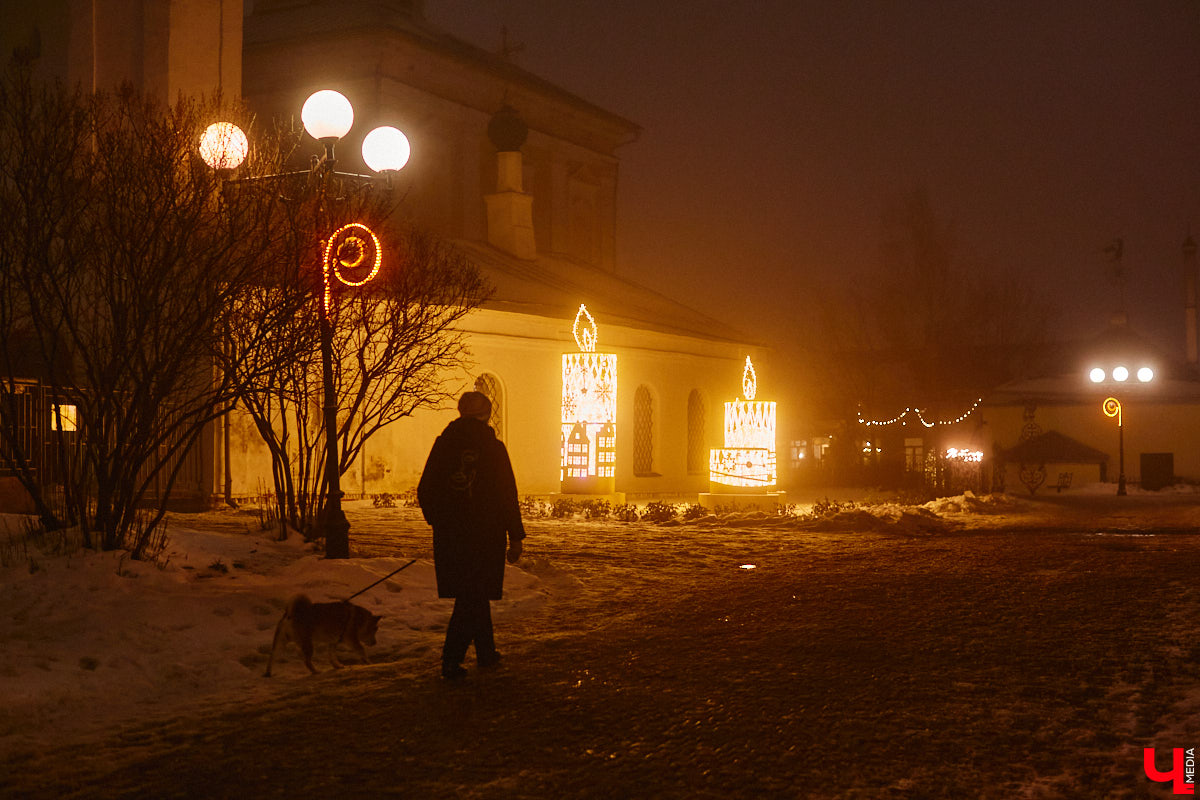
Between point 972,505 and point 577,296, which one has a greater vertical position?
point 577,296

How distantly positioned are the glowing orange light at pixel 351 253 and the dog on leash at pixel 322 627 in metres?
5.13

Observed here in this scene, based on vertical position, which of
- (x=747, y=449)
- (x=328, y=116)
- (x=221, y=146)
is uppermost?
(x=328, y=116)

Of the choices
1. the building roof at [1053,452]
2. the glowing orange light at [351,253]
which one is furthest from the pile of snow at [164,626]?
the building roof at [1053,452]

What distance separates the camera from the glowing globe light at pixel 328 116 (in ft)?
41.5

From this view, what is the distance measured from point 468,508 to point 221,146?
236 inches

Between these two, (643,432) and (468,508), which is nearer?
(468,508)

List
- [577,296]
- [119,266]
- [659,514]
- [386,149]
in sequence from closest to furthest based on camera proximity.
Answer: [119,266], [386,149], [659,514], [577,296]

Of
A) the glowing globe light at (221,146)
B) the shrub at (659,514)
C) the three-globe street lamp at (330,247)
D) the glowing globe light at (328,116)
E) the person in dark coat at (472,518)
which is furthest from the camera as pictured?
the shrub at (659,514)

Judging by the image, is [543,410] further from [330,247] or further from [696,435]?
[330,247]

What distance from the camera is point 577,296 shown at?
104 ft

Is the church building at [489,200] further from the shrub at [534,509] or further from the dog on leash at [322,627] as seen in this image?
the dog on leash at [322,627]

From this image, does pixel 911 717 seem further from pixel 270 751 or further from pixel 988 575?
pixel 988 575

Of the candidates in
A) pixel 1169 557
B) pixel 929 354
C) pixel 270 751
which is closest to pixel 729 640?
pixel 270 751

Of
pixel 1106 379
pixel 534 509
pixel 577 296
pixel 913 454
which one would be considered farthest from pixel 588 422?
pixel 1106 379
